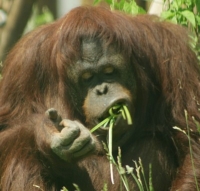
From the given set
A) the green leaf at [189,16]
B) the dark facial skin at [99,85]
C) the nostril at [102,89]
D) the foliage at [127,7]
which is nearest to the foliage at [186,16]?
the green leaf at [189,16]

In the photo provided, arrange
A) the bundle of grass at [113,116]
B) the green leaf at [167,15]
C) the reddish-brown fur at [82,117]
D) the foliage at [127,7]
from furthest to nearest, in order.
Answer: the foliage at [127,7] < the green leaf at [167,15] < the reddish-brown fur at [82,117] < the bundle of grass at [113,116]

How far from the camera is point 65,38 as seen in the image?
598 cm

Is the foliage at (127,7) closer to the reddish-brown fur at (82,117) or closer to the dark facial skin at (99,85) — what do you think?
the reddish-brown fur at (82,117)

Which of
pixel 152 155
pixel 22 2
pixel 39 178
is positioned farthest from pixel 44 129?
pixel 22 2

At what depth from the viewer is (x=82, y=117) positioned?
6.08 metres

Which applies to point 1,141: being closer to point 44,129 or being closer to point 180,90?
point 44,129

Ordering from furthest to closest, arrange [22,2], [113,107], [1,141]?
1. [22,2]
2. [1,141]
3. [113,107]

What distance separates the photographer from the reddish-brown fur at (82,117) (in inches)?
234

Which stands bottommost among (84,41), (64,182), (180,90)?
(64,182)

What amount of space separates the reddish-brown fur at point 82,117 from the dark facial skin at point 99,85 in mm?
65

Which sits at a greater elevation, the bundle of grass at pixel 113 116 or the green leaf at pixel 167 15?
the green leaf at pixel 167 15

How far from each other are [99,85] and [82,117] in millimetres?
348

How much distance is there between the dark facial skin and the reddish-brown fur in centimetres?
7

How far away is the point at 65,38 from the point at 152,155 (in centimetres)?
97
